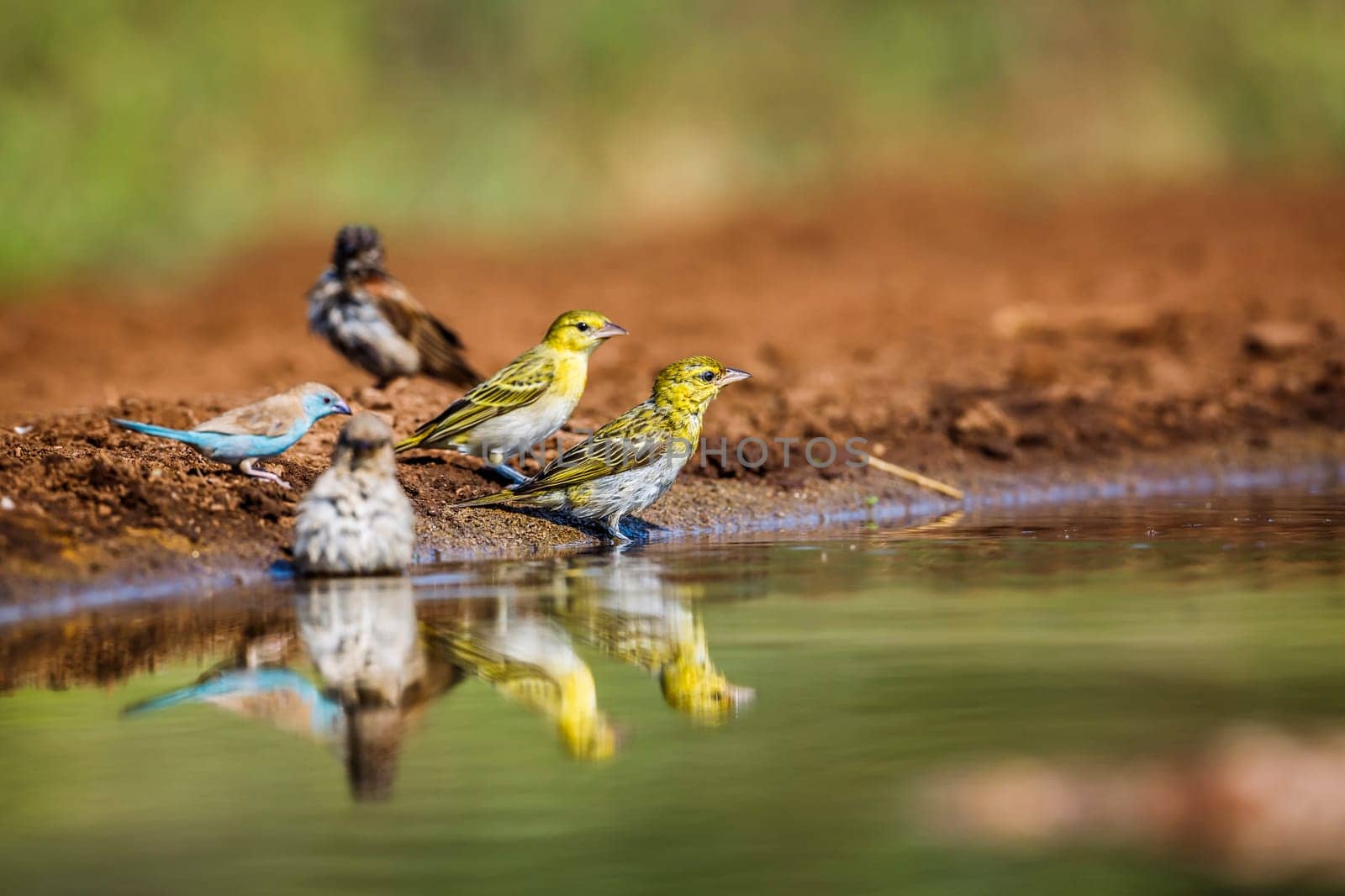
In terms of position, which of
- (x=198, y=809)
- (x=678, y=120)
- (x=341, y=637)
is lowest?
(x=198, y=809)

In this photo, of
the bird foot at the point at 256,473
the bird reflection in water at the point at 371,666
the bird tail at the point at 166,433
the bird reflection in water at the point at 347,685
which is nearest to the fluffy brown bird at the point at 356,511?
the bird reflection in water at the point at 371,666

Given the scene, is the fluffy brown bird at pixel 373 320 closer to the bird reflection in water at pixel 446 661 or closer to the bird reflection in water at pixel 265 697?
the bird reflection in water at pixel 446 661

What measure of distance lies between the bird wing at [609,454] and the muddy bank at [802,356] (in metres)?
0.34

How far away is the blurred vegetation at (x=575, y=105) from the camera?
68.6ft

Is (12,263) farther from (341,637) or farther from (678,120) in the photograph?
(341,637)

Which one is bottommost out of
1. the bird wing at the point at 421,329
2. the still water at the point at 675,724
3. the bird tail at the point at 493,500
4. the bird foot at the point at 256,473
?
the still water at the point at 675,724

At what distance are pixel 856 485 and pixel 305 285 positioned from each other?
403 inches

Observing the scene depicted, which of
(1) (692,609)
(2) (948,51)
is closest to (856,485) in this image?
(1) (692,609)

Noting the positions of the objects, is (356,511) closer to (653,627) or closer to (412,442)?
(653,627)

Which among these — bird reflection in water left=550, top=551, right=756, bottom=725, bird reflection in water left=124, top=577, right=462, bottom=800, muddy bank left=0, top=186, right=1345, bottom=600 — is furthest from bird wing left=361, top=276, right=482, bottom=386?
bird reflection in water left=124, top=577, right=462, bottom=800

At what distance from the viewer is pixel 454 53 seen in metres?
23.8

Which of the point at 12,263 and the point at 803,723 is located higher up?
the point at 12,263

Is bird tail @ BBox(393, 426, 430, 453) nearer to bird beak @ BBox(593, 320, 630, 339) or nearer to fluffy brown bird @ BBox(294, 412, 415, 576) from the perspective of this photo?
bird beak @ BBox(593, 320, 630, 339)

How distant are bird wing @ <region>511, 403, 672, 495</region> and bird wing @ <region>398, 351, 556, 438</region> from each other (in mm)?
441
